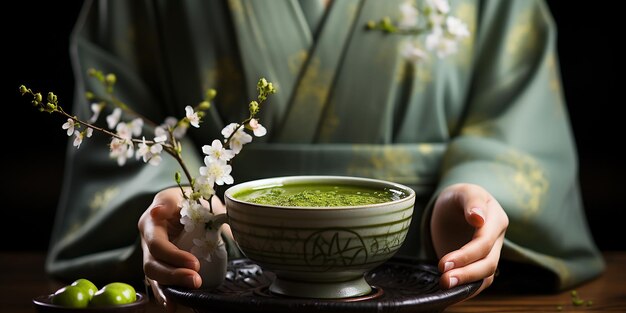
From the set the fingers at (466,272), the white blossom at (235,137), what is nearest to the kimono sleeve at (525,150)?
the fingers at (466,272)

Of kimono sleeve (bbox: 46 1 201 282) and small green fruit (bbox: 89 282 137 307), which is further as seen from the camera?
kimono sleeve (bbox: 46 1 201 282)

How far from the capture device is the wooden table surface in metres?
1.24

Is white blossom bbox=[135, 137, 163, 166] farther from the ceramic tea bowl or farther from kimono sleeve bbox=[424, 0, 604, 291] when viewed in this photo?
kimono sleeve bbox=[424, 0, 604, 291]

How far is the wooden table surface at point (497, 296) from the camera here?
124 cm

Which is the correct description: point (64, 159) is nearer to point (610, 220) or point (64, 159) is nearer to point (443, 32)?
point (443, 32)

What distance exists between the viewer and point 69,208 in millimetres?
1483

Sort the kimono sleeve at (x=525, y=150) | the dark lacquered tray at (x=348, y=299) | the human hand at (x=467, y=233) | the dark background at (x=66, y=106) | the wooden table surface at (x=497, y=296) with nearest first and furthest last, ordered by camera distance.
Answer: the dark lacquered tray at (x=348, y=299), the human hand at (x=467, y=233), the wooden table surface at (x=497, y=296), the kimono sleeve at (x=525, y=150), the dark background at (x=66, y=106)

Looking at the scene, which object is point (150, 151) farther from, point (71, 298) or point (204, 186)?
point (71, 298)

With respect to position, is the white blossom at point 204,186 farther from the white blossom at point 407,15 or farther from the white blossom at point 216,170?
the white blossom at point 407,15

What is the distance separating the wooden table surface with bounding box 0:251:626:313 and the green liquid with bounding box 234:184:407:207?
259mm

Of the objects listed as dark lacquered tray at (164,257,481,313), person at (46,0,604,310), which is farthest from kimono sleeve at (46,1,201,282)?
dark lacquered tray at (164,257,481,313)

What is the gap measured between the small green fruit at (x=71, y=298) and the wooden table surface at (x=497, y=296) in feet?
0.80

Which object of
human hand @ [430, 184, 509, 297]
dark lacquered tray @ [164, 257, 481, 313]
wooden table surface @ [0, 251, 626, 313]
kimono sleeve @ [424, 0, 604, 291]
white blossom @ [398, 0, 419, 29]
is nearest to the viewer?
dark lacquered tray @ [164, 257, 481, 313]

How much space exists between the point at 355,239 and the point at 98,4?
80 centimetres
